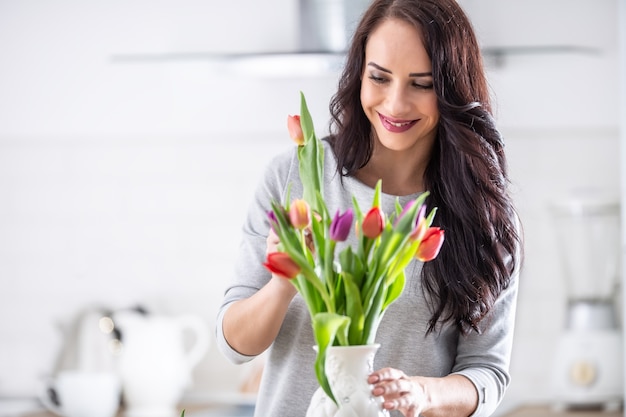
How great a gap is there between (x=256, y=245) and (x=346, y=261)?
1.44 ft

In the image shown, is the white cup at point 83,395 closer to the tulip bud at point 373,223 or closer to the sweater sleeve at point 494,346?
the sweater sleeve at point 494,346

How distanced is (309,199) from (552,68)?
1.99m

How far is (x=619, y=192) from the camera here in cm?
307

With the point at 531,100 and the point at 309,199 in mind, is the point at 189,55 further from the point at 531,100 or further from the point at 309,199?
the point at 309,199

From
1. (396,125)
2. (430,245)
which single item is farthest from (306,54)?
(430,245)

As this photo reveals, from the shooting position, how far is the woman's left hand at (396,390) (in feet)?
3.75

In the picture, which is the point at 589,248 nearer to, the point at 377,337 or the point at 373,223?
the point at 377,337

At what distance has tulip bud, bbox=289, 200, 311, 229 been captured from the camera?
110cm

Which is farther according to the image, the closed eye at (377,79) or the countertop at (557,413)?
the countertop at (557,413)

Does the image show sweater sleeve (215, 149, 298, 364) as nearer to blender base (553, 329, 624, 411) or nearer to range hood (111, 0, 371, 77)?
range hood (111, 0, 371, 77)

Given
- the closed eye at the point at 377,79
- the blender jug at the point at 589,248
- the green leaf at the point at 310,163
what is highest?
the closed eye at the point at 377,79

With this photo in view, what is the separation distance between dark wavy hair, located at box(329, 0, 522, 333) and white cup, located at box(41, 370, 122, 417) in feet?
4.93

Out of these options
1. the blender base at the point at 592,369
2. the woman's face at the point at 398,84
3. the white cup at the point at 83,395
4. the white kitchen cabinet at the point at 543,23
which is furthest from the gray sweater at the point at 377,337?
the white kitchen cabinet at the point at 543,23

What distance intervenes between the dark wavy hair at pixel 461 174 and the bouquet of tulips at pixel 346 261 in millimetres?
328
